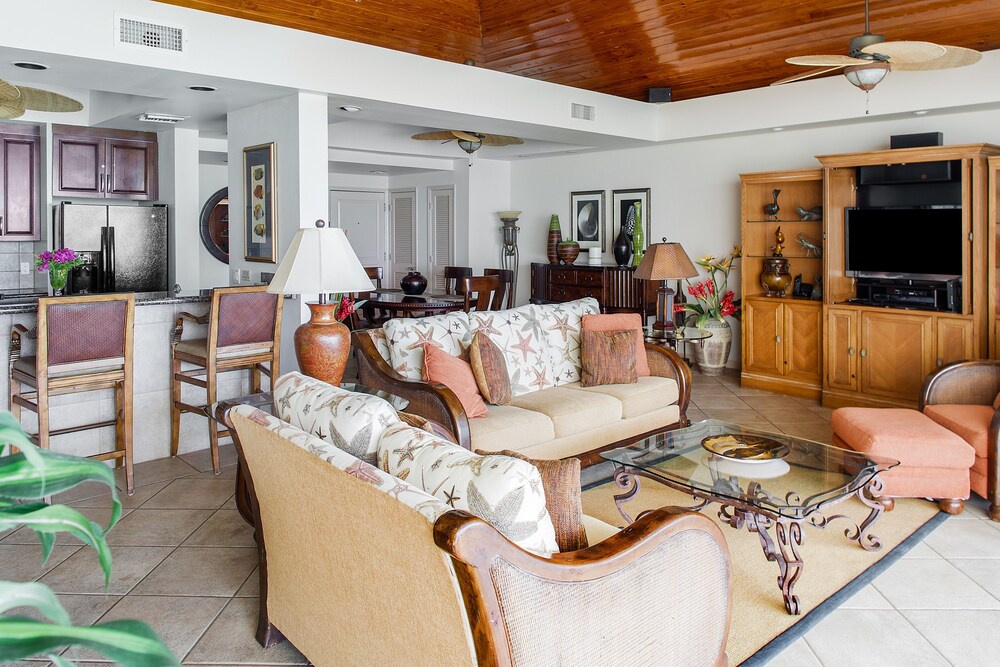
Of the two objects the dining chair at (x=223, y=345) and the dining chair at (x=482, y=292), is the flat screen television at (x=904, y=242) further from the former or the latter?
the dining chair at (x=223, y=345)

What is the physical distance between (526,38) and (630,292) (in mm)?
3030

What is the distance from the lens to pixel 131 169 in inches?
268

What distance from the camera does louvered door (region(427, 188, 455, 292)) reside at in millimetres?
9977

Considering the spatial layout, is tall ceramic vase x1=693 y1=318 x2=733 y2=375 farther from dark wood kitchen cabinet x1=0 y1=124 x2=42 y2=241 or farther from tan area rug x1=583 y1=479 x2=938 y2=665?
dark wood kitchen cabinet x1=0 y1=124 x2=42 y2=241

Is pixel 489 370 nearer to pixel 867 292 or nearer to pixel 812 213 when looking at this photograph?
pixel 867 292

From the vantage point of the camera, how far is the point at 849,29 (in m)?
5.11

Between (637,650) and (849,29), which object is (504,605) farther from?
A: (849,29)

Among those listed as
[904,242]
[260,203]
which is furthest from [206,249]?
[904,242]

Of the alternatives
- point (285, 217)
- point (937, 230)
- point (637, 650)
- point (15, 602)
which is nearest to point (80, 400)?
point (285, 217)

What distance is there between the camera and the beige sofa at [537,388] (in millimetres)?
3733

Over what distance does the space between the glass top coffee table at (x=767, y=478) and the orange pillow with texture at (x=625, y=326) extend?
1130 millimetres

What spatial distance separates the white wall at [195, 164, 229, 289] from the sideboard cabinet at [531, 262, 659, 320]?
139 inches

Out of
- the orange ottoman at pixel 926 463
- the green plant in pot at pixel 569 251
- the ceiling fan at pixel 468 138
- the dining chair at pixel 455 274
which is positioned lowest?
the orange ottoman at pixel 926 463

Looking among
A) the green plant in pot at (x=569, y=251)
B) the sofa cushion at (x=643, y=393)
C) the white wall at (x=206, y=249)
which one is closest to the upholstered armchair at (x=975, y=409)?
the sofa cushion at (x=643, y=393)
